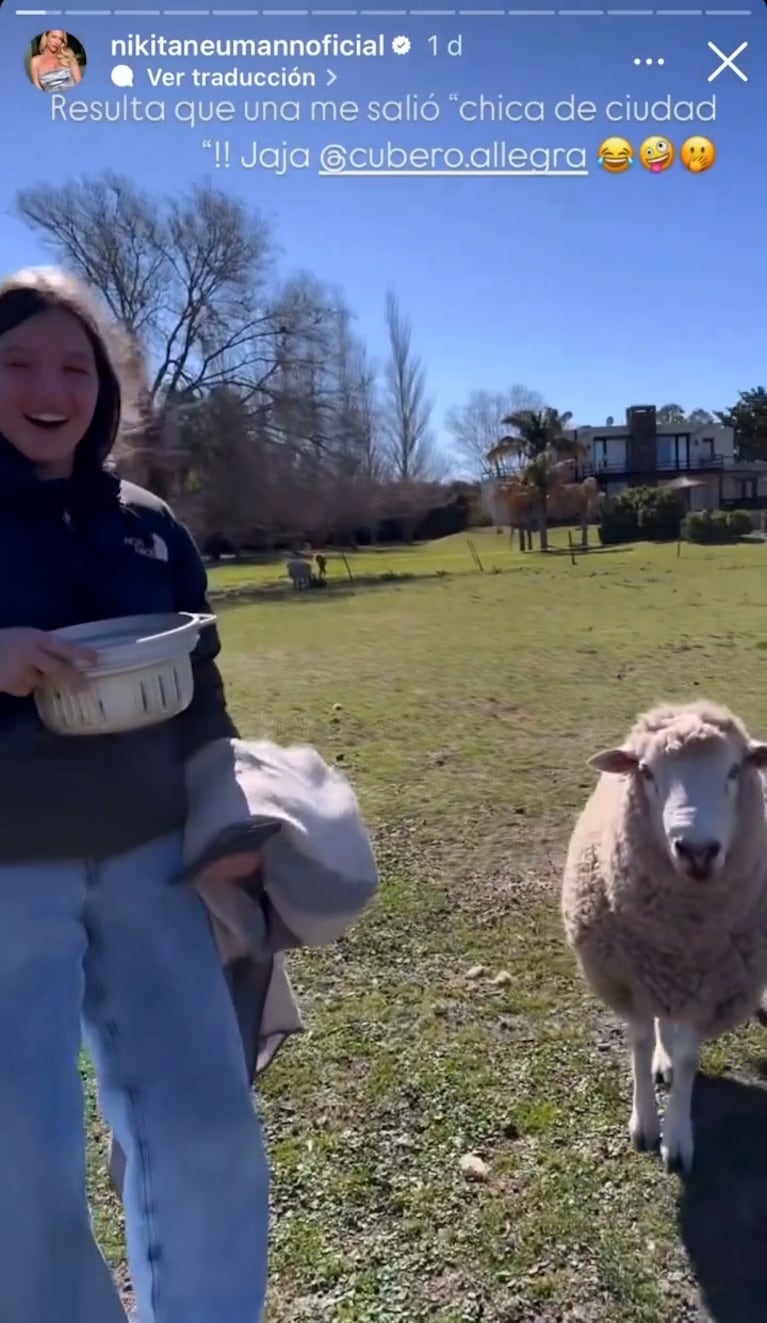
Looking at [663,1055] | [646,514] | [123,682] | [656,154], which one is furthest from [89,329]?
[646,514]

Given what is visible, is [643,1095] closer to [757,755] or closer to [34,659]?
[757,755]

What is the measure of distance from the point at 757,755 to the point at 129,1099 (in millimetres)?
1832

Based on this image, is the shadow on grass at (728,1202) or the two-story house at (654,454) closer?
the shadow on grass at (728,1202)

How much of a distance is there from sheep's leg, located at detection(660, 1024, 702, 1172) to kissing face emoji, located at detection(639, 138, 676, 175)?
3.70m

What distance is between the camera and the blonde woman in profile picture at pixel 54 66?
4.80m

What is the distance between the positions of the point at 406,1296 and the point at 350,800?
107 cm

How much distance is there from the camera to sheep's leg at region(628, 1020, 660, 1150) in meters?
2.45

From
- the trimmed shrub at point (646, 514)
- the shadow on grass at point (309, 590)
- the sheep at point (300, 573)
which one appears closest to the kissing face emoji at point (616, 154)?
the shadow on grass at point (309, 590)

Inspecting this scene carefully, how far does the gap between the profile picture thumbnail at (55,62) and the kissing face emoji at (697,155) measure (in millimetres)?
2909

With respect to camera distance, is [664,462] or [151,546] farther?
[664,462]

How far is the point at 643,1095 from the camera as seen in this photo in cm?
248

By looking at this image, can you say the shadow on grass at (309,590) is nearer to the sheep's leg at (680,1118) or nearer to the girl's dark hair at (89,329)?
the sheep's leg at (680,1118)

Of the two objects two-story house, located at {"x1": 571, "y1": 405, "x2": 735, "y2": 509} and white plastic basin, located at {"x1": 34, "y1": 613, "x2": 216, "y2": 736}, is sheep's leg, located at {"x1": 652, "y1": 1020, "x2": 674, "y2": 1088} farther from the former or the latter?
two-story house, located at {"x1": 571, "y1": 405, "x2": 735, "y2": 509}

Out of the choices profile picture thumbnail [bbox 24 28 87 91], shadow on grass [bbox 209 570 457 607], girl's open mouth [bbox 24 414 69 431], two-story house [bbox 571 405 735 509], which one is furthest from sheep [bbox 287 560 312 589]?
girl's open mouth [bbox 24 414 69 431]
